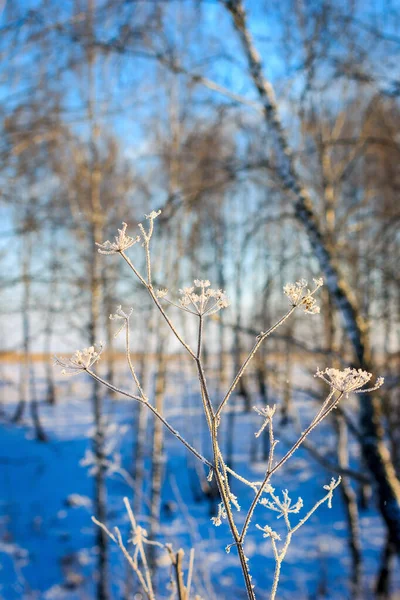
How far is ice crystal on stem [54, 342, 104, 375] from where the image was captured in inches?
25.5

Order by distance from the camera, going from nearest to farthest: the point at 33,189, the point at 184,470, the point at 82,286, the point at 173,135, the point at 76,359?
1. the point at 76,359
2. the point at 82,286
3. the point at 173,135
4. the point at 33,189
5. the point at 184,470

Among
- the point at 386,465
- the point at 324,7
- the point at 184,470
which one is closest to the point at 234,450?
the point at 184,470

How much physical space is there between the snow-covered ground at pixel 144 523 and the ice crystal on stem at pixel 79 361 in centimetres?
298

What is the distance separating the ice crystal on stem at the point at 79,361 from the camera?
0.65 m

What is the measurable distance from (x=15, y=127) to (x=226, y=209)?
766 centimetres

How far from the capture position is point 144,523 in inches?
284

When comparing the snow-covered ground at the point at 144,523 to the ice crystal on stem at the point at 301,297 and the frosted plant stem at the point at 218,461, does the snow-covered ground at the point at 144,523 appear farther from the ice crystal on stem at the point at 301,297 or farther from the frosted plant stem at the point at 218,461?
the ice crystal on stem at the point at 301,297

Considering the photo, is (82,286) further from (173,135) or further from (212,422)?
(212,422)

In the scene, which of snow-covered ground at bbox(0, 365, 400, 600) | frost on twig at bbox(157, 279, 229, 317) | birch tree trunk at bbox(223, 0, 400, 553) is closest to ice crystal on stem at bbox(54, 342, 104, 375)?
frost on twig at bbox(157, 279, 229, 317)

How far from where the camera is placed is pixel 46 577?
6.57 meters

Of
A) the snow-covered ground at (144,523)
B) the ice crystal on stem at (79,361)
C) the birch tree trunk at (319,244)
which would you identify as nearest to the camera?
the ice crystal on stem at (79,361)

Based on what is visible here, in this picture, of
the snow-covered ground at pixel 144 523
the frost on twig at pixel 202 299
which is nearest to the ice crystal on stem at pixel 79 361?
the frost on twig at pixel 202 299

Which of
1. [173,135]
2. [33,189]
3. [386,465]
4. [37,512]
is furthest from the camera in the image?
[33,189]

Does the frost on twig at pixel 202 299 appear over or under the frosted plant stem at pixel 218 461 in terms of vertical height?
over
